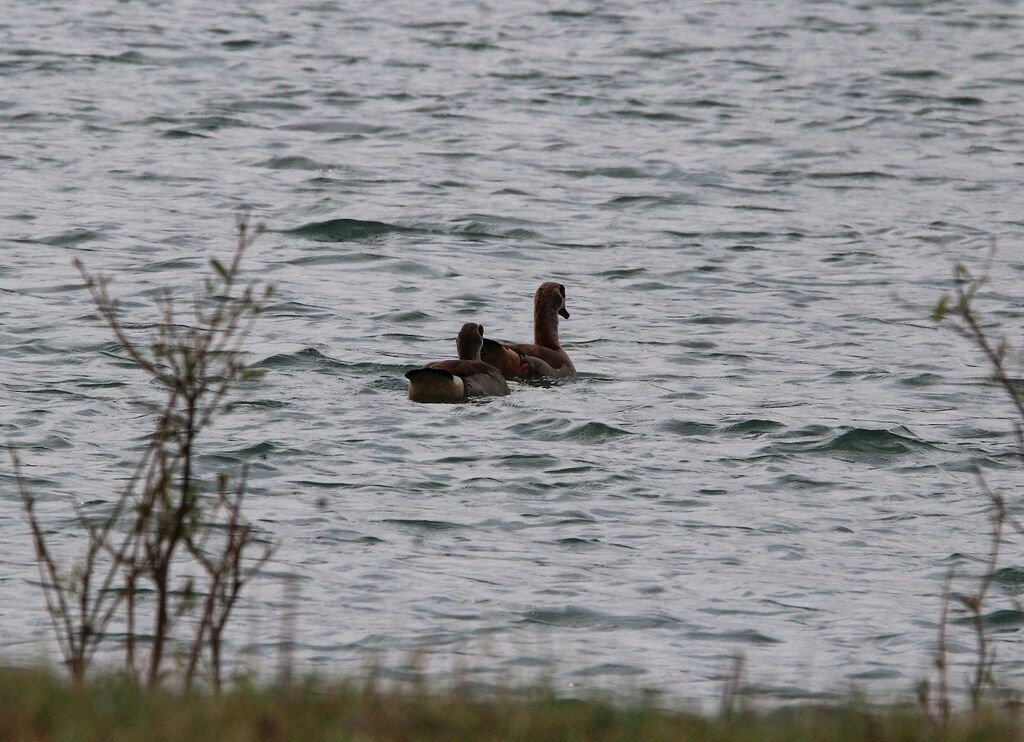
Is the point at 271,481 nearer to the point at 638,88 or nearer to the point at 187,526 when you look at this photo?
the point at 187,526

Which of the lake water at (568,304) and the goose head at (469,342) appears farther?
the goose head at (469,342)

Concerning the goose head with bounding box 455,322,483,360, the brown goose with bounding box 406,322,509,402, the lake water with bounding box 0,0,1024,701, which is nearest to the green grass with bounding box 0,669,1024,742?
the lake water with bounding box 0,0,1024,701

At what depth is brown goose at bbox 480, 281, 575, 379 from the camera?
13.6 metres

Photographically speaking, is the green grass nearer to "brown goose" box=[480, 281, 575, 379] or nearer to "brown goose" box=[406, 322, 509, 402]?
"brown goose" box=[406, 322, 509, 402]

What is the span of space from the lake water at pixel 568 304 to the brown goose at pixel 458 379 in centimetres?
15

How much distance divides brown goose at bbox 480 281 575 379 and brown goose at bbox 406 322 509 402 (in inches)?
8.9

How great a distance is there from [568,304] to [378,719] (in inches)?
455

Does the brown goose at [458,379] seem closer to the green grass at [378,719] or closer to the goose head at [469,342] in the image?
the goose head at [469,342]

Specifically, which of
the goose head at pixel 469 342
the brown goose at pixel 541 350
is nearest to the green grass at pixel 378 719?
the goose head at pixel 469 342

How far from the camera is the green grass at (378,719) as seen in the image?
4.90 meters

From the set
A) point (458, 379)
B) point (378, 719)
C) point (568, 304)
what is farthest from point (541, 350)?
point (378, 719)

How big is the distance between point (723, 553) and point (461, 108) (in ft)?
54.7

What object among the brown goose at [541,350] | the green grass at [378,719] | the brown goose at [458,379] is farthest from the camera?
the brown goose at [541,350]

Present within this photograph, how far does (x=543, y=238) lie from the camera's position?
19.0 metres
